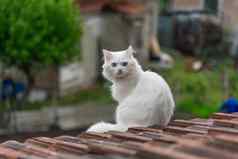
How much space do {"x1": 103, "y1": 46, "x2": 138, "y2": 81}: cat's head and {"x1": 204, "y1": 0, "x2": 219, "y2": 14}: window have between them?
2539cm

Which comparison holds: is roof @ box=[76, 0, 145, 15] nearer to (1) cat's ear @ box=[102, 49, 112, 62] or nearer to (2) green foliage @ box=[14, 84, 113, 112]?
(2) green foliage @ box=[14, 84, 113, 112]

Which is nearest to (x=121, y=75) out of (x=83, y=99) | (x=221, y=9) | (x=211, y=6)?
(x=83, y=99)

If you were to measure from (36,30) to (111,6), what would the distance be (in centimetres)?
1007

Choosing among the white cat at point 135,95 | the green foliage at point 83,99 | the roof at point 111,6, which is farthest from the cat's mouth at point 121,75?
the roof at point 111,6

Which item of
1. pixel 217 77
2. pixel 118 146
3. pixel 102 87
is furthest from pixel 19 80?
pixel 118 146

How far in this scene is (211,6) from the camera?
32.7m

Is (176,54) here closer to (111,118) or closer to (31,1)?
(111,118)

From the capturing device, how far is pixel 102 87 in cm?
2872

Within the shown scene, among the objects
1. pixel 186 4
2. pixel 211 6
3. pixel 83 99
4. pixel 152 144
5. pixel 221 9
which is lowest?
pixel 83 99

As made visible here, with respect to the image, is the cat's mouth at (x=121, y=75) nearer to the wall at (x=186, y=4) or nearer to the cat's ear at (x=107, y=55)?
the cat's ear at (x=107, y=55)

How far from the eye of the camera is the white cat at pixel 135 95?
22.0 feet

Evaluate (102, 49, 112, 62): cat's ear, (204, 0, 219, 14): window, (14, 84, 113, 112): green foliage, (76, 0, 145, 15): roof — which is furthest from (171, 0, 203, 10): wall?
(102, 49, 112, 62): cat's ear

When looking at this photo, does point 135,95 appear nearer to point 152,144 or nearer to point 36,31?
point 152,144

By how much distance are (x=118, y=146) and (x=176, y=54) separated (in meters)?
30.8
